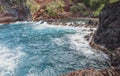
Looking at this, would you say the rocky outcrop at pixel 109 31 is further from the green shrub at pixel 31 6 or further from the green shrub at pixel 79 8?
the green shrub at pixel 79 8

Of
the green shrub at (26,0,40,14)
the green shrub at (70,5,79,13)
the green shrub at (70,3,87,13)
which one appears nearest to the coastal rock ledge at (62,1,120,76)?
the green shrub at (26,0,40,14)

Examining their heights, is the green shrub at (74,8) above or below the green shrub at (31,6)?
below

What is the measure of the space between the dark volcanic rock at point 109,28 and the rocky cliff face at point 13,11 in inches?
1033

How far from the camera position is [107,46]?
2366cm

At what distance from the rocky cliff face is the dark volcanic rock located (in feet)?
86.1

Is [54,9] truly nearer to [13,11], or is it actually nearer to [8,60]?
[13,11]

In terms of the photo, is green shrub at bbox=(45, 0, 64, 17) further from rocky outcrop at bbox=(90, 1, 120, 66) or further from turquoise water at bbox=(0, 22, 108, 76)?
rocky outcrop at bbox=(90, 1, 120, 66)

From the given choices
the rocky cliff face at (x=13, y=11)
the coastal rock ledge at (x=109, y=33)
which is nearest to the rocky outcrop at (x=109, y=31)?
the coastal rock ledge at (x=109, y=33)

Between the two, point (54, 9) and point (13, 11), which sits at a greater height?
point (13, 11)

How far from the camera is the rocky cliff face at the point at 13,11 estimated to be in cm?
4875

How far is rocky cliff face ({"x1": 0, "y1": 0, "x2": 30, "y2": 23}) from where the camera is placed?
4875cm

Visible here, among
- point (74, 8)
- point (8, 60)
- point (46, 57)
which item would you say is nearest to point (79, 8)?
point (74, 8)

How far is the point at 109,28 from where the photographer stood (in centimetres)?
2473

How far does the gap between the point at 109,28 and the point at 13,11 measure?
98.5 feet
